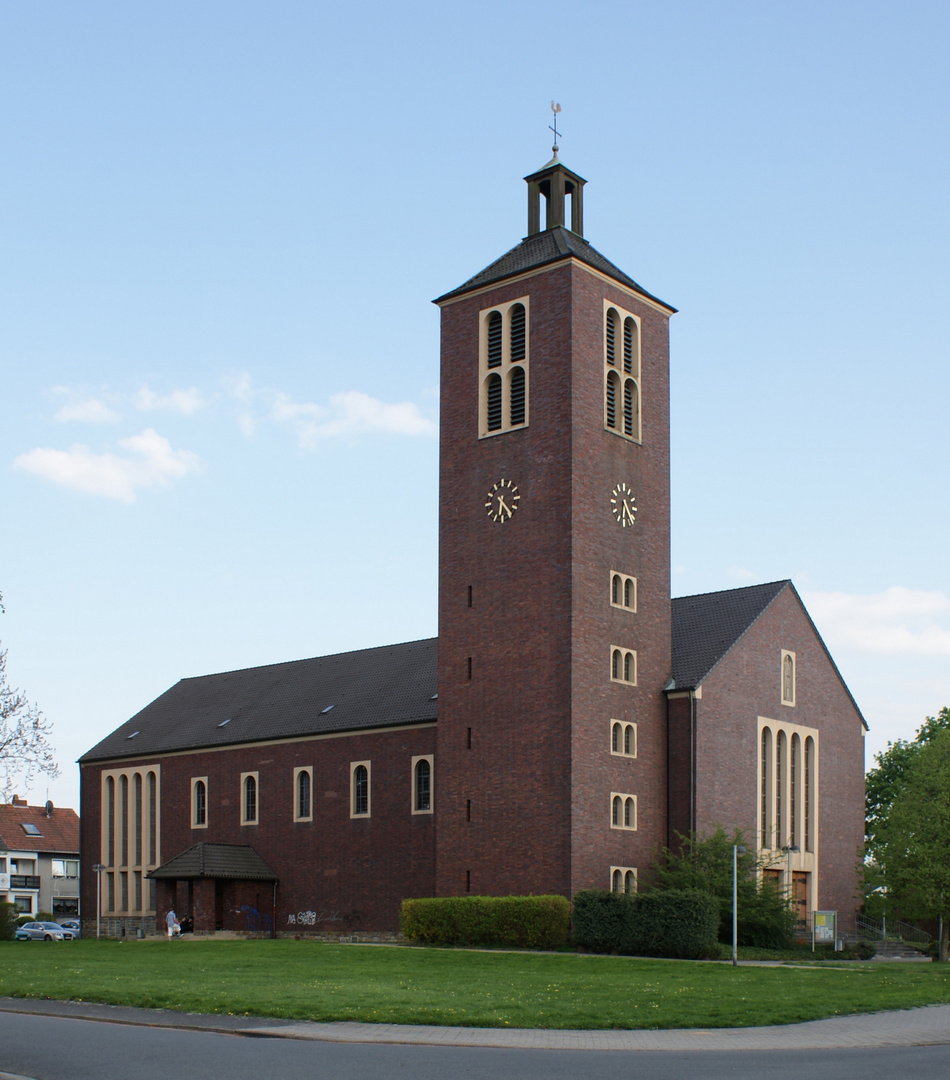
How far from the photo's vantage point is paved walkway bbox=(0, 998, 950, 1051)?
1579 cm

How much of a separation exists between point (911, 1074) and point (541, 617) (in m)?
27.1

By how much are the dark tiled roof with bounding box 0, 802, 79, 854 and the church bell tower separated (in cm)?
5683

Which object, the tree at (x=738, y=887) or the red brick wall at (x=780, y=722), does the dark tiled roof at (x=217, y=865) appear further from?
the red brick wall at (x=780, y=722)

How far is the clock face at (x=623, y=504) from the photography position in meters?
41.7

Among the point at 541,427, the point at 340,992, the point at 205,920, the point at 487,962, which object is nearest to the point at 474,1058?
the point at 340,992

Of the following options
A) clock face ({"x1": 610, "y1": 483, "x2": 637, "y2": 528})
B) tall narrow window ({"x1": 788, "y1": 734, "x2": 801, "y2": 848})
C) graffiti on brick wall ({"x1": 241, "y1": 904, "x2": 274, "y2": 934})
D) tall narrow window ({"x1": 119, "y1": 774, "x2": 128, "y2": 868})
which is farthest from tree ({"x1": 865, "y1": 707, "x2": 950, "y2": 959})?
tall narrow window ({"x1": 119, "y1": 774, "x2": 128, "y2": 868})

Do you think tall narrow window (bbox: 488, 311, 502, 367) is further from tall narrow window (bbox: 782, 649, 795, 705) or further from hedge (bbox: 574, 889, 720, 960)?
hedge (bbox: 574, 889, 720, 960)

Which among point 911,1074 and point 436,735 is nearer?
point 911,1074

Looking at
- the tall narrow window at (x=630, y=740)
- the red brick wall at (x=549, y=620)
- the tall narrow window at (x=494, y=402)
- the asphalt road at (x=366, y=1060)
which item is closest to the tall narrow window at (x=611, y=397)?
the red brick wall at (x=549, y=620)

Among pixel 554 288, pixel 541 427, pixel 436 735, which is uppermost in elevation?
pixel 554 288

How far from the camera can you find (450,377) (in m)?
44.5

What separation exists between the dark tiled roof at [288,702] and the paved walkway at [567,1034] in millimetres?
27961

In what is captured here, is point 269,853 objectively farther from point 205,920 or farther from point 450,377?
point 450,377

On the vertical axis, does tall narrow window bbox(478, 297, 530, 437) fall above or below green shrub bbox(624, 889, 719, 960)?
above
